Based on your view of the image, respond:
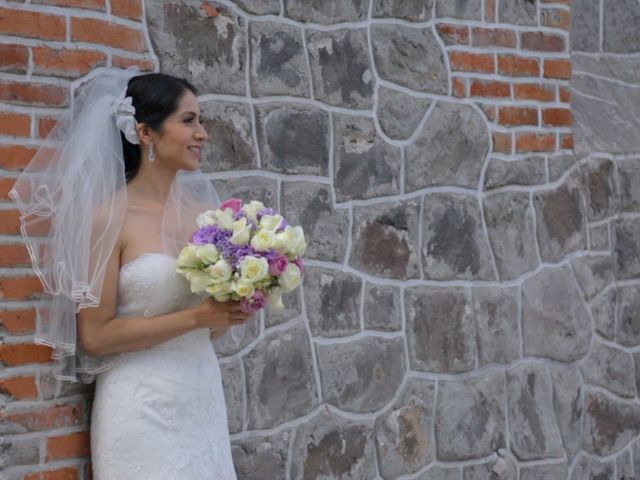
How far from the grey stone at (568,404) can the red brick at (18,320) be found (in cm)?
264

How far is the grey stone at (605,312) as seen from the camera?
579cm

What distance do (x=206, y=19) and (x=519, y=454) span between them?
2.30 metres

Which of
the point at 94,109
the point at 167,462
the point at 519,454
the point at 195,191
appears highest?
the point at 94,109

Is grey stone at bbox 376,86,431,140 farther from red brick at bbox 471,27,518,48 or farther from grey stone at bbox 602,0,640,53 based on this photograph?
grey stone at bbox 602,0,640,53

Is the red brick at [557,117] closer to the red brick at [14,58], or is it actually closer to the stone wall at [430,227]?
the stone wall at [430,227]

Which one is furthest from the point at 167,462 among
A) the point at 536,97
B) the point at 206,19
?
the point at 536,97

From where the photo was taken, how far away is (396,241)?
502cm

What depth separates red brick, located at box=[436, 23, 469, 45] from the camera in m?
5.23

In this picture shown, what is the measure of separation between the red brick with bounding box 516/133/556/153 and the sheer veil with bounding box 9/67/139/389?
224 cm

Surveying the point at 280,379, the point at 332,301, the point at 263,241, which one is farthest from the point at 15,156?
the point at 332,301

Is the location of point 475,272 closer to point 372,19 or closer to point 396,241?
point 396,241

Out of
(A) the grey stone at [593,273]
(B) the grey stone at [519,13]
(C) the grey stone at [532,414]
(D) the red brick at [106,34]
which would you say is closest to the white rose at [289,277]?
(D) the red brick at [106,34]

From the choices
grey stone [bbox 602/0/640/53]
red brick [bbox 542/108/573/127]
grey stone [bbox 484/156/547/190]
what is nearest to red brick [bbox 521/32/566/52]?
red brick [bbox 542/108/573/127]

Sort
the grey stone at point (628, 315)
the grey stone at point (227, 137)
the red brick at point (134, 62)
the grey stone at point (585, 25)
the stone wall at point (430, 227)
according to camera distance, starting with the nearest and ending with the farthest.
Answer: the red brick at point (134, 62) → the grey stone at point (227, 137) → the stone wall at point (430, 227) → the grey stone at point (628, 315) → the grey stone at point (585, 25)
